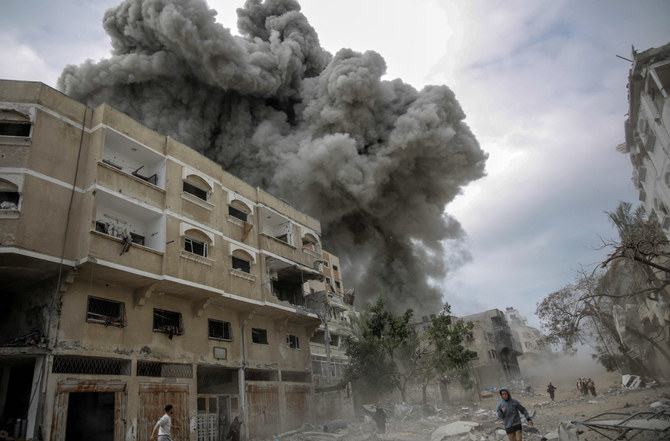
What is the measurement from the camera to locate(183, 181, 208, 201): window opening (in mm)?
16594

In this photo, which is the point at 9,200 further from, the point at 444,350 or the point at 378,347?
the point at 444,350

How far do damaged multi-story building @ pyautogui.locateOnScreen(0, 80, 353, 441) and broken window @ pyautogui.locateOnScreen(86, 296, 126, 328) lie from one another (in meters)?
0.04

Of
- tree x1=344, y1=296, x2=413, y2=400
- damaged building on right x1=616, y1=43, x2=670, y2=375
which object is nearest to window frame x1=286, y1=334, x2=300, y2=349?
tree x1=344, y1=296, x2=413, y2=400

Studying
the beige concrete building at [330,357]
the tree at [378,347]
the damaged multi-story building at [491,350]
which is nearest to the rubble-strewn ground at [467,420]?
the tree at [378,347]

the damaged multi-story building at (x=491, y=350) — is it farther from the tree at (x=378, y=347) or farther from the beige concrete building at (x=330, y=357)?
the tree at (x=378, y=347)

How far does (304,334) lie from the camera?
20938 mm

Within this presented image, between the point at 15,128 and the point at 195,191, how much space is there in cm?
606

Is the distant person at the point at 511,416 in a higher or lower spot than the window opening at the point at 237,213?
lower

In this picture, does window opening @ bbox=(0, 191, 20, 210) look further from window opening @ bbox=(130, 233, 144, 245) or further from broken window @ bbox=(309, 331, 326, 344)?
broken window @ bbox=(309, 331, 326, 344)

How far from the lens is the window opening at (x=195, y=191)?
16.6 metres

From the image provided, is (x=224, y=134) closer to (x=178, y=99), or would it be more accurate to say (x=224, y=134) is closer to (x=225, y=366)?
(x=178, y=99)

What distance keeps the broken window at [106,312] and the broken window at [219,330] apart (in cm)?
352

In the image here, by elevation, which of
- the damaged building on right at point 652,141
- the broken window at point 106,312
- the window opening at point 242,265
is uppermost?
the damaged building on right at point 652,141

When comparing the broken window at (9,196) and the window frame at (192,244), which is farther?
the window frame at (192,244)
